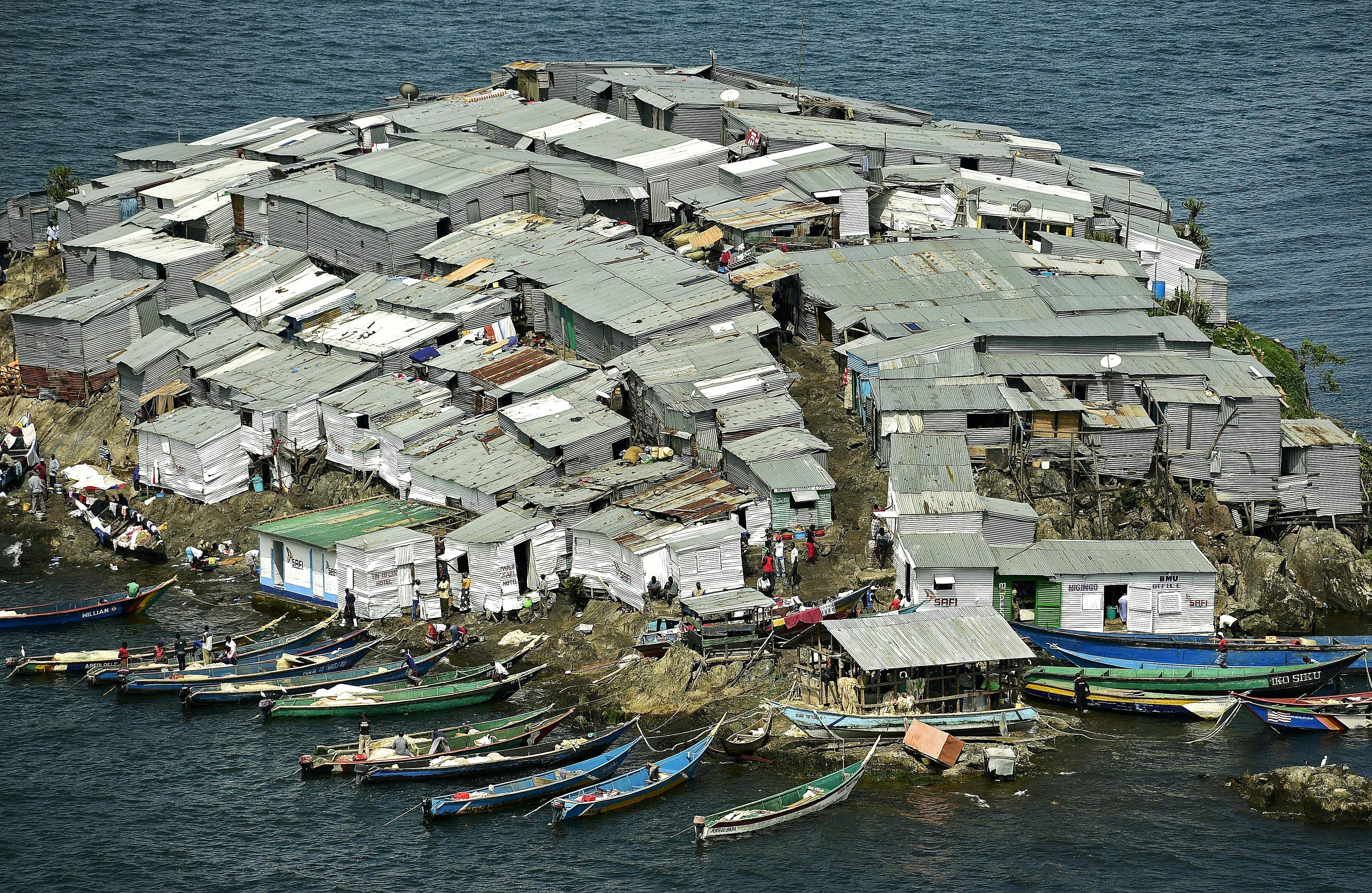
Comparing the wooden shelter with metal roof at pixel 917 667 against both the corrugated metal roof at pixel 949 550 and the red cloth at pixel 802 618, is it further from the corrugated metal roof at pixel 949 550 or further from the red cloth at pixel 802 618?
the corrugated metal roof at pixel 949 550

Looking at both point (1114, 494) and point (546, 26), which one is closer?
point (1114, 494)

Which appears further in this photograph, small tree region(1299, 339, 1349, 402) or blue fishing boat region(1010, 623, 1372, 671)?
small tree region(1299, 339, 1349, 402)

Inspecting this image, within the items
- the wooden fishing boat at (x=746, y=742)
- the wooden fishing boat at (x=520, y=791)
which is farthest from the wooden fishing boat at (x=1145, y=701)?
the wooden fishing boat at (x=520, y=791)

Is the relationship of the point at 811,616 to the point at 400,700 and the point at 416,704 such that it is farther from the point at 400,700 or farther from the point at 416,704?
the point at 400,700

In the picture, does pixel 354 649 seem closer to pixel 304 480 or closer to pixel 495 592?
pixel 495 592

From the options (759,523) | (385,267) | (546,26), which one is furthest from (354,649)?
(546,26)

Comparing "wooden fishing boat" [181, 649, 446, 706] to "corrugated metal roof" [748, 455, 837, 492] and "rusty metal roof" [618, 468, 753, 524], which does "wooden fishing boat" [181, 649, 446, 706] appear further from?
"corrugated metal roof" [748, 455, 837, 492]

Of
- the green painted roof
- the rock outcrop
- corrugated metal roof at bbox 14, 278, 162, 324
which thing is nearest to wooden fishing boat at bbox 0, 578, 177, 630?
the green painted roof
